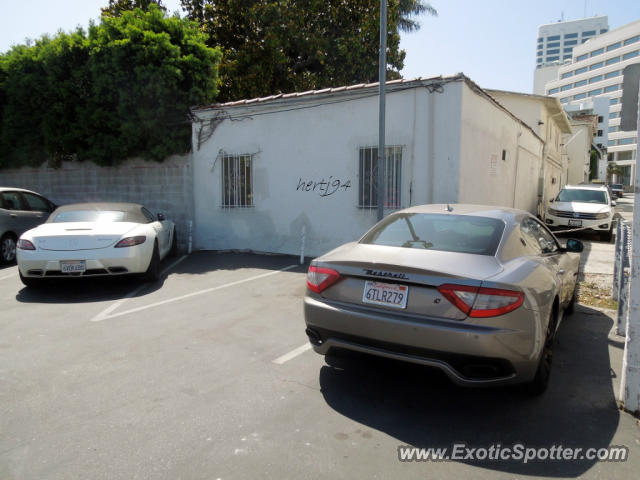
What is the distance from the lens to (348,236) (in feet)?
30.0

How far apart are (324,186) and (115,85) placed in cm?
557

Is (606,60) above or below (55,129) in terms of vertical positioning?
above

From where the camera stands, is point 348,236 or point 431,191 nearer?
point 431,191

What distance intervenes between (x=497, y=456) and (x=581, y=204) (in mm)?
13038

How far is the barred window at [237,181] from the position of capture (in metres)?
10.3

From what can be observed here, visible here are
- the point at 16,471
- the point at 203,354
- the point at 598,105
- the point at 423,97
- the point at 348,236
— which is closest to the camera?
the point at 16,471

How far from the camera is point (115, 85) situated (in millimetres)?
10633

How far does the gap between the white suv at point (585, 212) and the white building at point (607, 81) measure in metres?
72.5

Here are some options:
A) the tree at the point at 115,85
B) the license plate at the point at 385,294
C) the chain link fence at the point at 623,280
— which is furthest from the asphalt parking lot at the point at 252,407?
the tree at the point at 115,85

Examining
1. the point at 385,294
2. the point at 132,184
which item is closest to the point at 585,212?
the point at 385,294

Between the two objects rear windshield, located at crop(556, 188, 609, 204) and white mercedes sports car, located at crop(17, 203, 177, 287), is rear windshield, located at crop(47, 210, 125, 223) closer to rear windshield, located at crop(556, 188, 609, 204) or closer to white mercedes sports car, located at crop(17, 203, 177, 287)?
white mercedes sports car, located at crop(17, 203, 177, 287)

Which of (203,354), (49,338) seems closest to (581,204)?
(203,354)

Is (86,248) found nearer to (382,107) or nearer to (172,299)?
(172,299)

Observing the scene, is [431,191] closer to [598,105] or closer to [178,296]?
[178,296]
